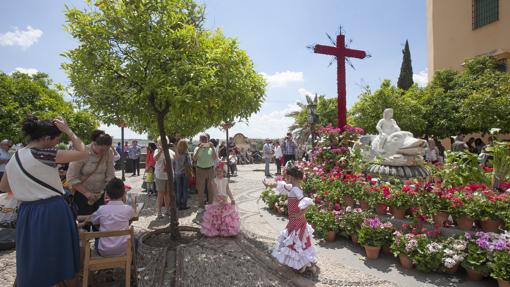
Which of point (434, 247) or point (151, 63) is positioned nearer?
point (434, 247)

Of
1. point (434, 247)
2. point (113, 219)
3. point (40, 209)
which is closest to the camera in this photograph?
point (40, 209)

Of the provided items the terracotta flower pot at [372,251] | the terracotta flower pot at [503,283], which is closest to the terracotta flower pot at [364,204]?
the terracotta flower pot at [372,251]

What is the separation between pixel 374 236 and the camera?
14.5 ft

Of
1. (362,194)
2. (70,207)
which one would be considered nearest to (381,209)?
(362,194)

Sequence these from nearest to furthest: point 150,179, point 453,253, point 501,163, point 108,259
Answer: point 108,259
point 453,253
point 501,163
point 150,179

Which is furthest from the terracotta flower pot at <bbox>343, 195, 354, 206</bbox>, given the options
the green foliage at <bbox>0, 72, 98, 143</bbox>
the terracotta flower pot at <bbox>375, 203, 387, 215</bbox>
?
the green foliage at <bbox>0, 72, 98, 143</bbox>

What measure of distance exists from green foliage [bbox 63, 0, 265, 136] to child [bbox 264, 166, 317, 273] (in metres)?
1.67

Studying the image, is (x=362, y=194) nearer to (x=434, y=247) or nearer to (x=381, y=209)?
(x=381, y=209)

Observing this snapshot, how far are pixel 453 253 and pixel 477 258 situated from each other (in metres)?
0.24

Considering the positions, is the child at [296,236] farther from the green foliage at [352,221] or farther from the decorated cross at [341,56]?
the decorated cross at [341,56]

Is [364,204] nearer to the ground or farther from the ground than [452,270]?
farther from the ground

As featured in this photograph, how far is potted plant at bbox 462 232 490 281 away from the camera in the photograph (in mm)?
3565

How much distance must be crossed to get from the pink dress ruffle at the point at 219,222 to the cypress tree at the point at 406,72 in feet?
89.2

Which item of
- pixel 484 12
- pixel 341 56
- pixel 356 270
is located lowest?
pixel 356 270
